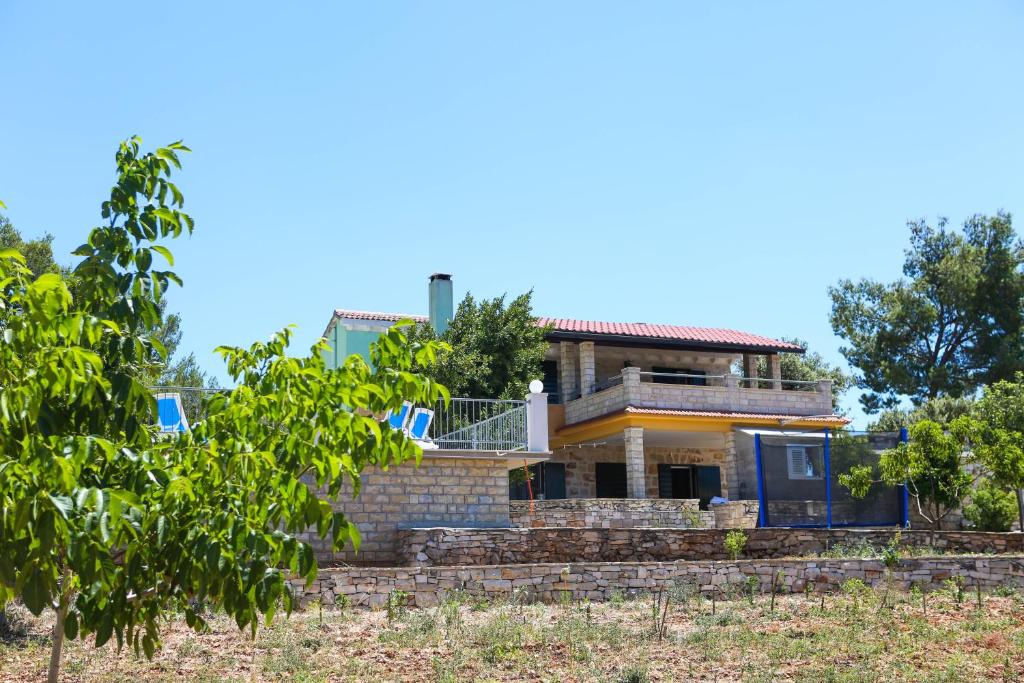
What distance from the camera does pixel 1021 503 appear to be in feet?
65.5

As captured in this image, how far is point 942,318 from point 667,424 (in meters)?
17.2

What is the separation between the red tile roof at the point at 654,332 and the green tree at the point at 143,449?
2112 centimetres

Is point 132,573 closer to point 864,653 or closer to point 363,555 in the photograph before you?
point 864,653

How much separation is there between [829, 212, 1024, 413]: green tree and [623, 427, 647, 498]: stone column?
16068 mm

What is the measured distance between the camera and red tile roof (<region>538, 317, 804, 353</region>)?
91.2ft

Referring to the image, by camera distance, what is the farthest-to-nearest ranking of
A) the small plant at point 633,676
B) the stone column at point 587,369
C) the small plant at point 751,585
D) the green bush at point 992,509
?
1. the stone column at point 587,369
2. the green bush at point 992,509
3. the small plant at point 751,585
4. the small plant at point 633,676

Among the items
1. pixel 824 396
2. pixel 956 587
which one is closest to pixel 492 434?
pixel 956 587

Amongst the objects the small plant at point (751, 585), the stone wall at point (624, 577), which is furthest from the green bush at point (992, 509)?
the small plant at point (751, 585)

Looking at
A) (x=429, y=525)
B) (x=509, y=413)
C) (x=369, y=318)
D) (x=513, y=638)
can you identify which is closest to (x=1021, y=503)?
(x=509, y=413)

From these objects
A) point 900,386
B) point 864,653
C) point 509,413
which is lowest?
point 864,653

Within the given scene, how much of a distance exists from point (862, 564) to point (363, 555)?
24.8 feet

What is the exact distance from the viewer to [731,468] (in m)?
25.9

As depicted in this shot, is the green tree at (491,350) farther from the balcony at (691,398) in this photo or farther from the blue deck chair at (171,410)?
the blue deck chair at (171,410)

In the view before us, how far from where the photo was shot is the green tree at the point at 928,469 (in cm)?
1852
